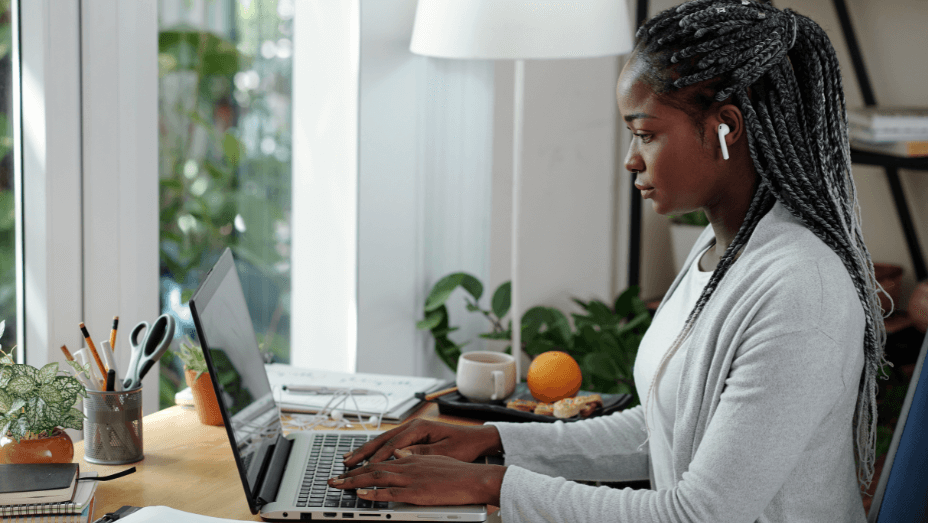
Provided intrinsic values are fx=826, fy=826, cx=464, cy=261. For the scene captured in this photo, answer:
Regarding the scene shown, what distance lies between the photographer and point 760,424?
812 mm

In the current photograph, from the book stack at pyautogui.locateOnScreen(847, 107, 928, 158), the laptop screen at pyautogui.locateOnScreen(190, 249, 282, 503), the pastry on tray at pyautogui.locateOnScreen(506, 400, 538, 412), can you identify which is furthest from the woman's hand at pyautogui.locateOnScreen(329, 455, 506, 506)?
the book stack at pyautogui.locateOnScreen(847, 107, 928, 158)

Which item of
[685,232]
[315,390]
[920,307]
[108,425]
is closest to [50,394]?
[108,425]

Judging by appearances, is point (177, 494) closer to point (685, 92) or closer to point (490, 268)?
point (685, 92)

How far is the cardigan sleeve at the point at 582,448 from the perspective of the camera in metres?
1.13

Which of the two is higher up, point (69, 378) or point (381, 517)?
point (69, 378)

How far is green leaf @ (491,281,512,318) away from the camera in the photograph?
7.22 feet

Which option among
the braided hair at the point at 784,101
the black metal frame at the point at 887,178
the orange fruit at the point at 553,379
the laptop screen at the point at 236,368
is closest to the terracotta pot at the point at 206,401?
the laptop screen at the point at 236,368

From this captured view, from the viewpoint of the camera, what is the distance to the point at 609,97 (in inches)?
98.5

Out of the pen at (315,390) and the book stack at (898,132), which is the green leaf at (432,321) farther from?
the book stack at (898,132)

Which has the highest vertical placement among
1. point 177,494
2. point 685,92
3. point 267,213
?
point 685,92

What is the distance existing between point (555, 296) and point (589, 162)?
0.41 meters

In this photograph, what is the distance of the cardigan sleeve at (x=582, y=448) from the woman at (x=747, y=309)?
12 cm

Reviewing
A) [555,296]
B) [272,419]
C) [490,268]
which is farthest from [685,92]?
[555,296]

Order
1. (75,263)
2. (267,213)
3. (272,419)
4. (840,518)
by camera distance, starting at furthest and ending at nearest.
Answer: (267,213)
(75,263)
(272,419)
(840,518)
